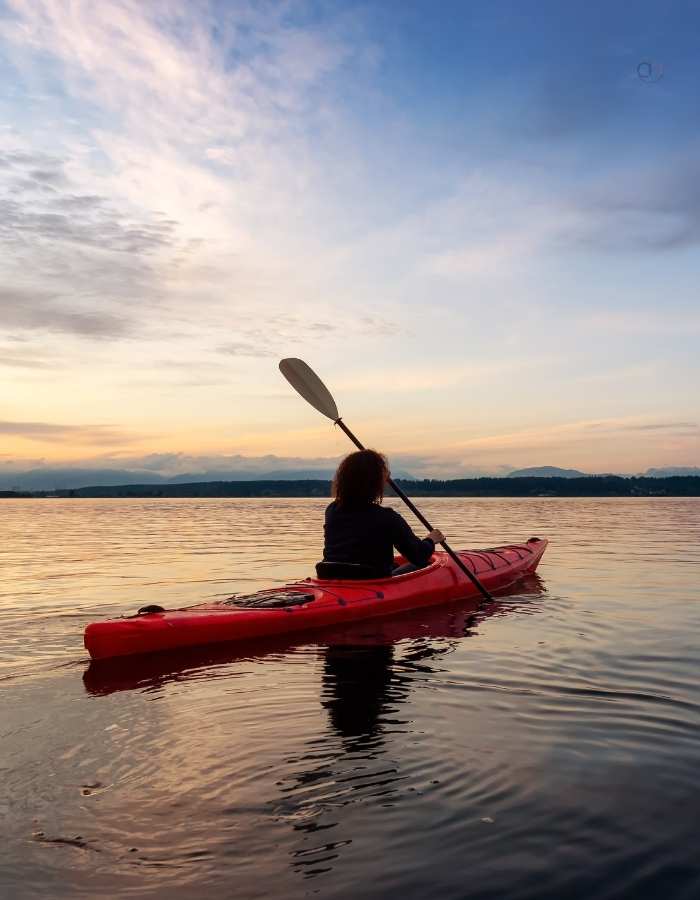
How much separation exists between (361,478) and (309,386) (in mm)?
3563

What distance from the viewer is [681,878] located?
9.35 ft

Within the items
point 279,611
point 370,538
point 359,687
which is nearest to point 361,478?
point 370,538

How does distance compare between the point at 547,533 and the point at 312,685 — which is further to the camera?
the point at 547,533

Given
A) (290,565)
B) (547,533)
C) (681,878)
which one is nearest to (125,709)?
(681,878)

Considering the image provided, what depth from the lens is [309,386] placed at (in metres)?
11.4

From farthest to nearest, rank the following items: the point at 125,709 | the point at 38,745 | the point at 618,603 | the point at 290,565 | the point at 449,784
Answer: the point at 290,565, the point at 618,603, the point at 125,709, the point at 38,745, the point at 449,784

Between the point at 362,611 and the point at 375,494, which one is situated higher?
the point at 375,494

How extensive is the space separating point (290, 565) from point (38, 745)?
11.3 m

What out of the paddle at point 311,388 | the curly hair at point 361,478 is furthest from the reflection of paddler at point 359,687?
the paddle at point 311,388

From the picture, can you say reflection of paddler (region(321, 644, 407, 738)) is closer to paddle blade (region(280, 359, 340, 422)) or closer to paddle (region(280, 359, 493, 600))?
paddle (region(280, 359, 493, 600))

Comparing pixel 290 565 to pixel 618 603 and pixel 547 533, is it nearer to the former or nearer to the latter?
pixel 618 603

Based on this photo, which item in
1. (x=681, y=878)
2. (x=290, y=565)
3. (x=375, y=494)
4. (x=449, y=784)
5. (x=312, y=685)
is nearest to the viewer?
(x=681, y=878)

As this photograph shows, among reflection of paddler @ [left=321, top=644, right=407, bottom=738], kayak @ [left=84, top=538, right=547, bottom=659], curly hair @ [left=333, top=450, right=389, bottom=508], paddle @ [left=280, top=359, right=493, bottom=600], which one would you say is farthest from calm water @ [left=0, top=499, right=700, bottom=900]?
paddle @ [left=280, top=359, right=493, bottom=600]

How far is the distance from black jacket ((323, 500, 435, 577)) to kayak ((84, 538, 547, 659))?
30 cm
